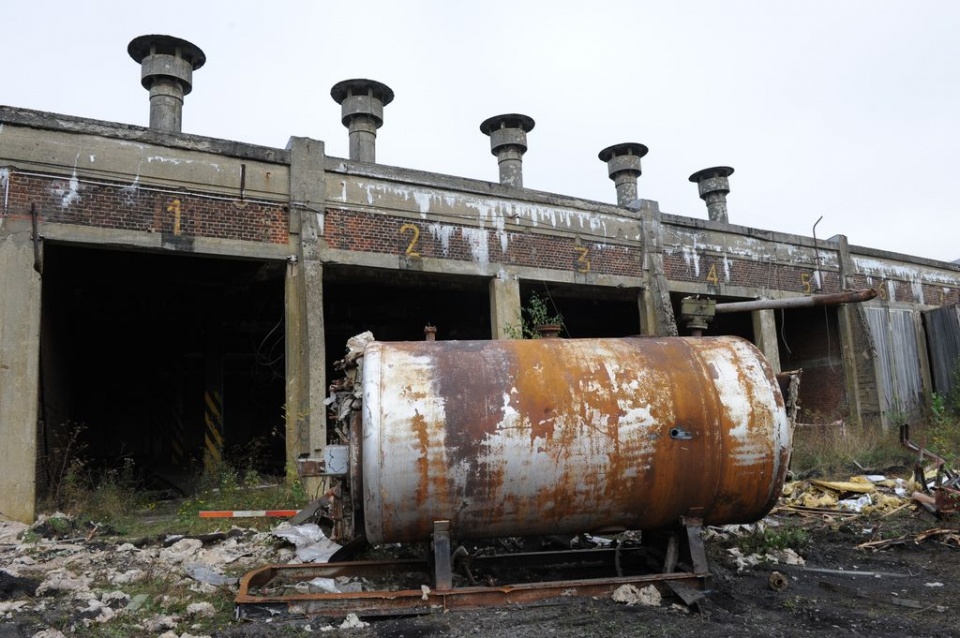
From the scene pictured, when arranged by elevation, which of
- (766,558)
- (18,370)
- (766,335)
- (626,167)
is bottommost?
(766,558)

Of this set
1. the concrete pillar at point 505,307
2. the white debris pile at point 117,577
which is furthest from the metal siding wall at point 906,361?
the white debris pile at point 117,577

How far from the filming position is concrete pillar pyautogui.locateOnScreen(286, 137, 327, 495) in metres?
8.71

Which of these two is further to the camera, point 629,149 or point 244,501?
point 629,149

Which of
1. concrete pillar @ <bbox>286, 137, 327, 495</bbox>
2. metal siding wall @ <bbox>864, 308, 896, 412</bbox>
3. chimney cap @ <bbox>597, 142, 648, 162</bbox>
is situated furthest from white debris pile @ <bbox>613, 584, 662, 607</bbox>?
chimney cap @ <bbox>597, 142, 648, 162</bbox>

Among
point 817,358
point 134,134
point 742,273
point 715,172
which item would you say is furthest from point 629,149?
point 134,134

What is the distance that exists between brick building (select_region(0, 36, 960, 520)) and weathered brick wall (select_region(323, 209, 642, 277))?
1.2 inches

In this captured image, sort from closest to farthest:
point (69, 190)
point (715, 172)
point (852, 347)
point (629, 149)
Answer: point (69, 190) → point (852, 347) → point (629, 149) → point (715, 172)

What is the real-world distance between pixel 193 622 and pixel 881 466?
9.86 meters

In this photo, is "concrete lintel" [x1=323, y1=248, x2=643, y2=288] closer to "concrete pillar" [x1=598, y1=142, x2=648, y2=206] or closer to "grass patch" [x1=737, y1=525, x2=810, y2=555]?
"concrete pillar" [x1=598, y1=142, x2=648, y2=206]

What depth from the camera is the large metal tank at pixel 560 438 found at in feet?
13.8

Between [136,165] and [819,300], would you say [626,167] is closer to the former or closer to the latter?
[819,300]

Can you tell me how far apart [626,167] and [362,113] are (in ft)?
22.4

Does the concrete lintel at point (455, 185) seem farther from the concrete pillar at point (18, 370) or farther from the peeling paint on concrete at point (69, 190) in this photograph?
the concrete pillar at point (18, 370)

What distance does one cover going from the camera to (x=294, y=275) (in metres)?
9.02
